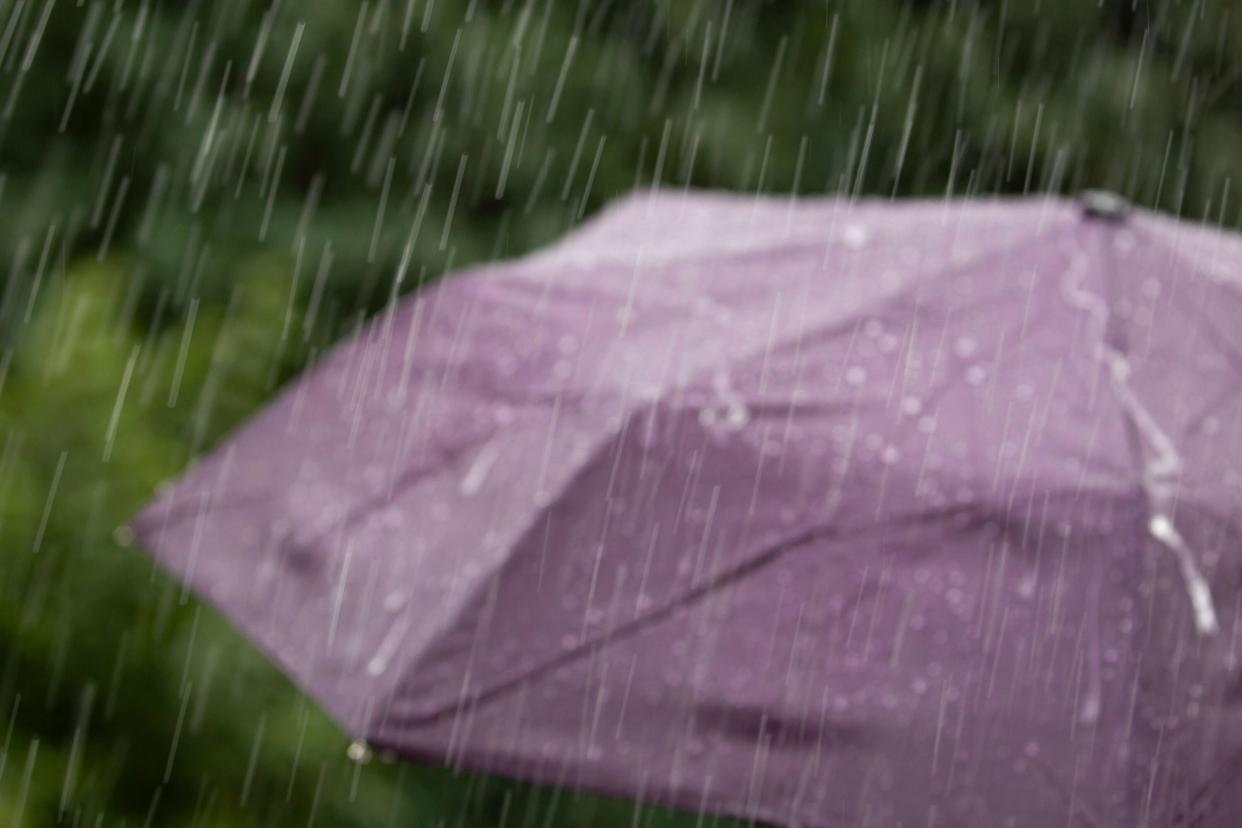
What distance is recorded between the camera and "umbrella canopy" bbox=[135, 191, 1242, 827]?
6.87ft

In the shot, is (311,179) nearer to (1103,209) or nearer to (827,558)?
(1103,209)

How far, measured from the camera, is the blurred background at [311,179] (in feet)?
10.0

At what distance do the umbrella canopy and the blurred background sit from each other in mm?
646

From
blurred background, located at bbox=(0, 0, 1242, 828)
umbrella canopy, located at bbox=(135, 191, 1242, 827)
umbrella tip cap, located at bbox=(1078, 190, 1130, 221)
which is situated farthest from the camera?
blurred background, located at bbox=(0, 0, 1242, 828)

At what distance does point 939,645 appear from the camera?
83.4 inches

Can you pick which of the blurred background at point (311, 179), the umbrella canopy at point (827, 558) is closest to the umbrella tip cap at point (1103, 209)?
the umbrella canopy at point (827, 558)

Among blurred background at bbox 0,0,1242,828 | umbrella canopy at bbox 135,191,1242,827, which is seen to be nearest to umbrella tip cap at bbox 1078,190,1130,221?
umbrella canopy at bbox 135,191,1242,827

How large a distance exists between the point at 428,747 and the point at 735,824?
5.81 ft

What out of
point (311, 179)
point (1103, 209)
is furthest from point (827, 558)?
point (311, 179)

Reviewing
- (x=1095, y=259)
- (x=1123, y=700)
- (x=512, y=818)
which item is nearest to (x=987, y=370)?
(x=1095, y=259)

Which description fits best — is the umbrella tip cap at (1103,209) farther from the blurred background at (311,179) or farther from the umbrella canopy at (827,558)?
the blurred background at (311,179)

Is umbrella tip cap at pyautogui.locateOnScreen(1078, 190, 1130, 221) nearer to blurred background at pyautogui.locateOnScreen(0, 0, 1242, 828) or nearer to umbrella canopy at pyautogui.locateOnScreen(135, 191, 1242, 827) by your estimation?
umbrella canopy at pyautogui.locateOnScreen(135, 191, 1242, 827)

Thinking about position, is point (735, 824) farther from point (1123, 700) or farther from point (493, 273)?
point (1123, 700)

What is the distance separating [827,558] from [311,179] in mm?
3591
